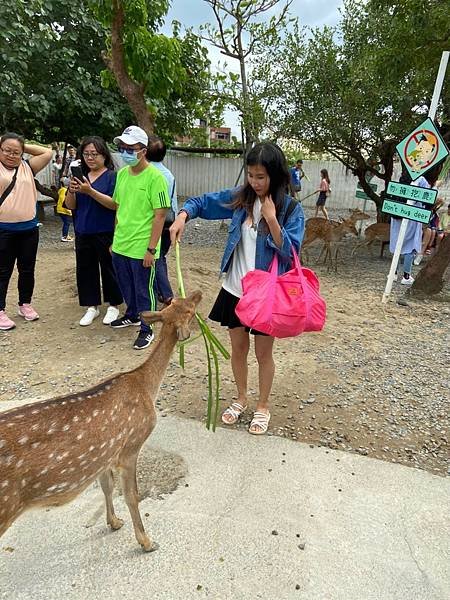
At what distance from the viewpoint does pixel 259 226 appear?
104 inches

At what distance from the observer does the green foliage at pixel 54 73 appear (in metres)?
8.38

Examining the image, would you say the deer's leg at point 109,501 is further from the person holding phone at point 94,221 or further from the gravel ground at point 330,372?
the person holding phone at point 94,221

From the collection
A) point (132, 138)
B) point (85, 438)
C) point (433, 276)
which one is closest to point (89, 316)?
point (132, 138)

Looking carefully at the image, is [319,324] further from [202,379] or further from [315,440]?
[202,379]

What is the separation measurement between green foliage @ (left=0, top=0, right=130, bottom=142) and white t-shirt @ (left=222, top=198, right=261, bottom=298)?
7684mm

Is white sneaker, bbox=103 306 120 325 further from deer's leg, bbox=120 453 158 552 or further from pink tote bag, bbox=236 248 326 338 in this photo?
deer's leg, bbox=120 453 158 552

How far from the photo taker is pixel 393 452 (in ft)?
9.67

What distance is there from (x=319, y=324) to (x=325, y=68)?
331 inches

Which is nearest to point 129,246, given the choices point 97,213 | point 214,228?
point 97,213

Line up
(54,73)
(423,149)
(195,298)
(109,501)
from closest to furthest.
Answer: (109,501), (195,298), (423,149), (54,73)

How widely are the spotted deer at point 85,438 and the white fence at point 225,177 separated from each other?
690 inches

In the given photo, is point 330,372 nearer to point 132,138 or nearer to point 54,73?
point 132,138

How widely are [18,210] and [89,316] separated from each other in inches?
47.8

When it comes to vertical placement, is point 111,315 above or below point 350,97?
below
